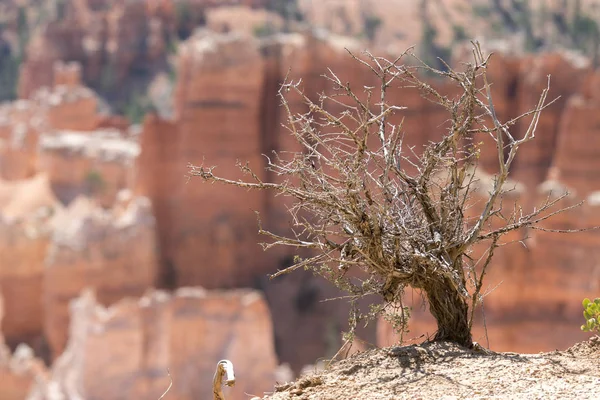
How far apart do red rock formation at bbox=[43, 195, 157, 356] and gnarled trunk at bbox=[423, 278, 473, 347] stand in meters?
14.8

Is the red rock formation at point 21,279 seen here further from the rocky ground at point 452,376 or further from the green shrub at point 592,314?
the green shrub at point 592,314

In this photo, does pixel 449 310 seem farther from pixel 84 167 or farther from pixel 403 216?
pixel 84 167

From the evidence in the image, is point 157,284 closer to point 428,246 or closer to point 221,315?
point 221,315

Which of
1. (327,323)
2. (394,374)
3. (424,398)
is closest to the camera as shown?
(424,398)

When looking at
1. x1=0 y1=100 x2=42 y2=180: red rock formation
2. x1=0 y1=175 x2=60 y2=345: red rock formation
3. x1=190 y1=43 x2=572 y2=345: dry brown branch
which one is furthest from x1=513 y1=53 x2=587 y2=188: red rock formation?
x1=0 y1=100 x2=42 y2=180: red rock formation

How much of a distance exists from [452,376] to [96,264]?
15.4 metres

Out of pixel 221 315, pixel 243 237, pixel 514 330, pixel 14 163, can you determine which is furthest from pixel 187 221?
pixel 14 163

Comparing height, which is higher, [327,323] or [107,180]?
[107,180]

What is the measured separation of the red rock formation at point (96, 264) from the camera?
18594 mm

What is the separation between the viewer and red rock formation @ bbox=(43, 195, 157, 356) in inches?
732

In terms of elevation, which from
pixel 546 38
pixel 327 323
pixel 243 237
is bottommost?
pixel 327 323

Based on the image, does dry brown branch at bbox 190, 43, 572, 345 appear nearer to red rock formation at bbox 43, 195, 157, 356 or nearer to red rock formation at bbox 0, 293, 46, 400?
red rock formation at bbox 0, 293, 46, 400

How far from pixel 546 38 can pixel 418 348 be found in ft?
157

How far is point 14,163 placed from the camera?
111 feet
